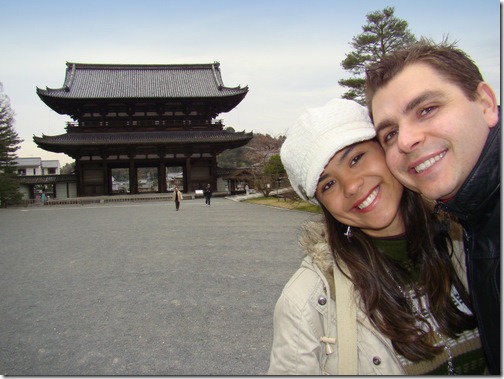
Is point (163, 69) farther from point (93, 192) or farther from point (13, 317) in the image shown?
point (13, 317)

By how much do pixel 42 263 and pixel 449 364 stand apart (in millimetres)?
7418

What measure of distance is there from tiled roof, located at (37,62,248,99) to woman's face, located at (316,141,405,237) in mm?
28256

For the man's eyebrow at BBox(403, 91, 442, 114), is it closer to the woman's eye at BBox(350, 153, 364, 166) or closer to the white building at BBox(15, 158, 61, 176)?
the woman's eye at BBox(350, 153, 364, 166)

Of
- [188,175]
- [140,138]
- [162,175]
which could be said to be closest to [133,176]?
[162,175]


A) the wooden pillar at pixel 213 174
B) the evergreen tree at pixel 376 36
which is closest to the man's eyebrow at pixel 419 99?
the evergreen tree at pixel 376 36

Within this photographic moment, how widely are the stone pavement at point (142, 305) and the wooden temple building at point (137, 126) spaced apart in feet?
65.4

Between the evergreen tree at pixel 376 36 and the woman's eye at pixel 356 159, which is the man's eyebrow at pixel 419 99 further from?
the evergreen tree at pixel 376 36

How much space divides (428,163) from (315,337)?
697 millimetres

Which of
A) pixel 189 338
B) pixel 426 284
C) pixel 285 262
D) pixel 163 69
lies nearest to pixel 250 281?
pixel 285 262

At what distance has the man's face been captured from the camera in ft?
3.72

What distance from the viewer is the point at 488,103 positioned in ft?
3.84

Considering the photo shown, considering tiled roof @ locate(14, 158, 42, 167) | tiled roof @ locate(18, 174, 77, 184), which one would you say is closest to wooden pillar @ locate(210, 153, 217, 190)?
tiled roof @ locate(18, 174, 77, 184)

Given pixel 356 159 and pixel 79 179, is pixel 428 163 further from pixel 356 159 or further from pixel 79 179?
pixel 79 179

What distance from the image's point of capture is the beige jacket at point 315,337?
1184 millimetres
